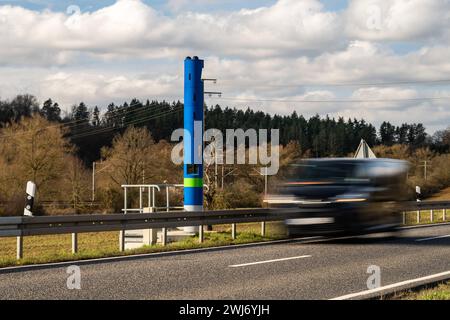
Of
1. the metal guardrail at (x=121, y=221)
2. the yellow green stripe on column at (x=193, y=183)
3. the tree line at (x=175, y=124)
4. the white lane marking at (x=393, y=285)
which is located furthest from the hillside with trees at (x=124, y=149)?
the white lane marking at (x=393, y=285)

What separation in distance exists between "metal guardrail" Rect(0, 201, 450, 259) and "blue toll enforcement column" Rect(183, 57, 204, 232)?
432 centimetres

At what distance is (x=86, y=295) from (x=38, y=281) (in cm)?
170

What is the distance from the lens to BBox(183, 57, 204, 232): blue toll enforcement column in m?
24.2

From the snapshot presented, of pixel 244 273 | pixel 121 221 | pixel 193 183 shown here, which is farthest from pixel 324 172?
pixel 193 183

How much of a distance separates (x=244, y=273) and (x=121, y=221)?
5.20 m

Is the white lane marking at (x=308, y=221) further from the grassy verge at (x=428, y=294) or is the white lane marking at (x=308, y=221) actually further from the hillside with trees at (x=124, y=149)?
the hillside with trees at (x=124, y=149)

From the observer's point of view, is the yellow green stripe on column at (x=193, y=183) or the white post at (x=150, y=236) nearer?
the white post at (x=150, y=236)

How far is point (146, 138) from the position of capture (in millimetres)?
76875

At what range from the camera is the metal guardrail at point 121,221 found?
1442cm

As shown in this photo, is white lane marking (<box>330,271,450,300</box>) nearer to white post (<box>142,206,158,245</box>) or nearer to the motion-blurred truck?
the motion-blurred truck

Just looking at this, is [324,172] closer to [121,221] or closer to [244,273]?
[121,221]

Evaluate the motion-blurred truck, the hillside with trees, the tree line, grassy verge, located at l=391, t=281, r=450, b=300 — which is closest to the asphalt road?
the motion-blurred truck

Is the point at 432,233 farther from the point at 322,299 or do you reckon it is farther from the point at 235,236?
the point at 322,299

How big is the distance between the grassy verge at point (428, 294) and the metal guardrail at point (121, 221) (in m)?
7.20
